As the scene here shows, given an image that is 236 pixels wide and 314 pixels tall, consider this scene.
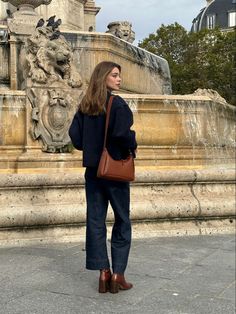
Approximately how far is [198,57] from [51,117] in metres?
35.7

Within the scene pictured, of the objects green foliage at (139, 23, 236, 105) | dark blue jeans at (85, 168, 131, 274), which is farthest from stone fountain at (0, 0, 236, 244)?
green foliage at (139, 23, 236, 105)

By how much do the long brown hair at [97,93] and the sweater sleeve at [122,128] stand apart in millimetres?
123

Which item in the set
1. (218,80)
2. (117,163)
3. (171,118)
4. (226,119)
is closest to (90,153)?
(117,163)

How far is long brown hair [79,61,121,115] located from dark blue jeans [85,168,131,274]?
1.52 feet

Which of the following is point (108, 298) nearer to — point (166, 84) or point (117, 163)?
point (117, 163)

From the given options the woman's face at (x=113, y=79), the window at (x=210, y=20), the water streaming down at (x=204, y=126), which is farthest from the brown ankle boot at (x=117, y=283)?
the window at (x=210, y=20)

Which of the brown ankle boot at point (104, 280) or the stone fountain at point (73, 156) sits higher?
the stone fountain at point (73, 156)

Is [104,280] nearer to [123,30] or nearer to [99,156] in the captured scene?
[99,156]

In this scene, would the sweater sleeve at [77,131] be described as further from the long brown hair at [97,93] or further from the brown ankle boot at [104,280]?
the brown ankle boot at [104,280]

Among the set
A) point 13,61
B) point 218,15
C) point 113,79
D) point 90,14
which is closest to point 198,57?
point 90,14

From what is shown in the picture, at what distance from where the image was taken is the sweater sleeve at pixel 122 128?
403cm

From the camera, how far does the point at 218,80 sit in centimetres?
3994

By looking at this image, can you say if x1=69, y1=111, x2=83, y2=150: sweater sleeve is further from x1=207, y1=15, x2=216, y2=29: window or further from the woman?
x1=207, y1=15, x2=216, y2=29: window

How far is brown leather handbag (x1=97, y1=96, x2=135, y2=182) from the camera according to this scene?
158 inches
